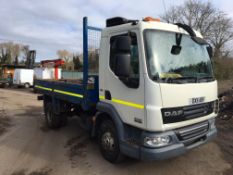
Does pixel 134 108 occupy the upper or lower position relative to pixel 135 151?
upper

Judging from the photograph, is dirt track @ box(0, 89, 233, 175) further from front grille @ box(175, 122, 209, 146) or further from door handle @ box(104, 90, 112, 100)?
door handle @ box(104, 90, 112, 100)

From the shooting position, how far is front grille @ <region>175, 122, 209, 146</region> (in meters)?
3.40

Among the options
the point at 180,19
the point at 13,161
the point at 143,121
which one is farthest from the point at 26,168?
the point at 180,19

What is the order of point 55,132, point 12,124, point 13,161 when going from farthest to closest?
point 12,124
point 55,132
point 13,161

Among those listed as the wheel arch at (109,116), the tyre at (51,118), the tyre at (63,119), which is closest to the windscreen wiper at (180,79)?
the wheel arch at (109,116)

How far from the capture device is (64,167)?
4109mm

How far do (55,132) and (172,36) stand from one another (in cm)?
467

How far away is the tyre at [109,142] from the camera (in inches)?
155

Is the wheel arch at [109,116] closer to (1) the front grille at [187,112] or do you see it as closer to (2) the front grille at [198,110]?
(1) the front grille at [187,112]

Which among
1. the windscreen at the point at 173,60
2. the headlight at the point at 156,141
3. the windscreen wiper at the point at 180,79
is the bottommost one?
the headlight at the point at 156,141

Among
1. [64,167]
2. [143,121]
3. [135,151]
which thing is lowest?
[64,167]

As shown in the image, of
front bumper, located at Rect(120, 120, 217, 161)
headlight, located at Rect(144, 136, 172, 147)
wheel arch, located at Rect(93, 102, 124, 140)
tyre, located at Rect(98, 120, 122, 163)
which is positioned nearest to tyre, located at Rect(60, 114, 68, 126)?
wheel arch, located at Rect(93, 102, 124, 140)

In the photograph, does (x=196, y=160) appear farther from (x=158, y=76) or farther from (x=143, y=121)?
(x=158, y=76)

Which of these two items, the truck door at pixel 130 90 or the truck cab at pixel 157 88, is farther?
the truck door at pixel 130 90
